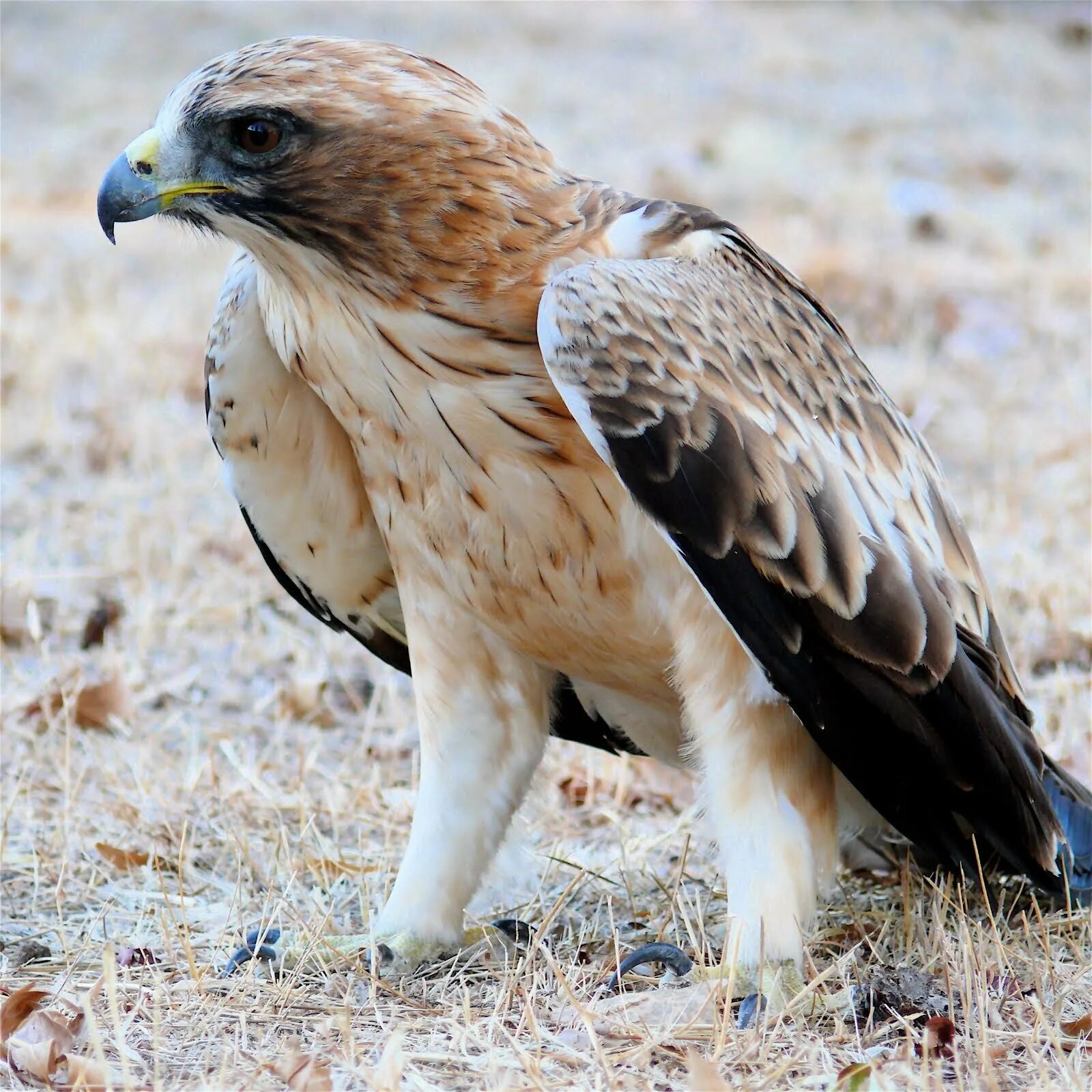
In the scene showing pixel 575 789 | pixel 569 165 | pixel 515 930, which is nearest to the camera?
pixel 515 930

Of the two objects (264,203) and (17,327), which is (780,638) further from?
(17,327)

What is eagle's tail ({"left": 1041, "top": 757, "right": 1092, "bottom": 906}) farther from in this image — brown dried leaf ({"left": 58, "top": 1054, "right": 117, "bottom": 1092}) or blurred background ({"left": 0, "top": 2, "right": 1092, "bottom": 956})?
brown dried leaf ({"left": 58, "top": 1054, "right": 117, "bottom": 1092})

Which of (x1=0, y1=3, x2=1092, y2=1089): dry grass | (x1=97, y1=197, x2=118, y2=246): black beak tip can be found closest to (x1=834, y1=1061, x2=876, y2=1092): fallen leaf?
(x1=0, y1=3, x2=1092, y2=1089): dry grass

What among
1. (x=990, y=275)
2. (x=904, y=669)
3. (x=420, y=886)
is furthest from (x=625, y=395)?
(x=990, y=275)

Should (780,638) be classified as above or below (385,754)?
above

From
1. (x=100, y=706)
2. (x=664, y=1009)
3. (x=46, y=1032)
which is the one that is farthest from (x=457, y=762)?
(x=100, y=706)

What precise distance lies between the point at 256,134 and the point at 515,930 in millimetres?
1740

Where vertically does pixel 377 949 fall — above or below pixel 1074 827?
below

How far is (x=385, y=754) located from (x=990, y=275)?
20.9 feet

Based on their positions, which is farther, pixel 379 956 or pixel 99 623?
pixel 99 623

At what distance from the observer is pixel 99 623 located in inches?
205

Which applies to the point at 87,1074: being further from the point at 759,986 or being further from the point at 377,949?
the point at 759,986

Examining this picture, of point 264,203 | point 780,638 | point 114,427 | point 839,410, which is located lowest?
point 114,427

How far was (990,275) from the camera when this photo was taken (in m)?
9.68
